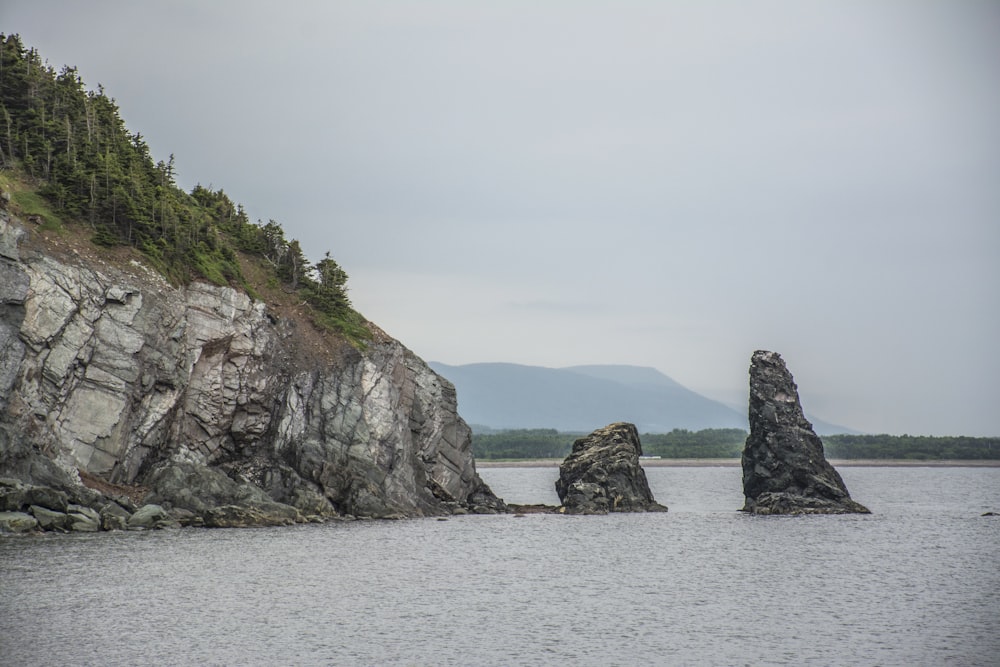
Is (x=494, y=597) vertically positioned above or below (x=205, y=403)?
below

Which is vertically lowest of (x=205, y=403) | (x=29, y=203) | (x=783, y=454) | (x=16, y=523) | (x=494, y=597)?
(x=494, y=597)

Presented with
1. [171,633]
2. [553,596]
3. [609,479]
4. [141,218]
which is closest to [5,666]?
[171,633]

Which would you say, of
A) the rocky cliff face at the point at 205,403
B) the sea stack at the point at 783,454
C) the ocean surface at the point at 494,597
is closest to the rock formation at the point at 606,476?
the rocky cliff face at the point at 205,403

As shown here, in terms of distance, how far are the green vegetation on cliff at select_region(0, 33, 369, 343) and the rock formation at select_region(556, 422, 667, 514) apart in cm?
2570

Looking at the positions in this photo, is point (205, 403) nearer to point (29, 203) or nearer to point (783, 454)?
point (29, 203)

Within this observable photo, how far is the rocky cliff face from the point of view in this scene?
217ft

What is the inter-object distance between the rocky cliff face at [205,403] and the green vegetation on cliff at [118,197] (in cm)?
371

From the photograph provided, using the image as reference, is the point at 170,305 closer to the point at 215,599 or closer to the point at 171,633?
the point at 215,599

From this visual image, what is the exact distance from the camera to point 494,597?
46.2m

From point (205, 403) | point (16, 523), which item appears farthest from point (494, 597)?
point (205, 403)

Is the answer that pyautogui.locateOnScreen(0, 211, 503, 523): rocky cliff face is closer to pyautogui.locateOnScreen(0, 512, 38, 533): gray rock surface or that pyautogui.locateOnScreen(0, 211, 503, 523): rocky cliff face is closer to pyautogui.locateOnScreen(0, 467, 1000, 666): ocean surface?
pyautogui.locateOnScreen(0, 512, 38, 533): gray rock surface

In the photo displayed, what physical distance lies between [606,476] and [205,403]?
39649 mm

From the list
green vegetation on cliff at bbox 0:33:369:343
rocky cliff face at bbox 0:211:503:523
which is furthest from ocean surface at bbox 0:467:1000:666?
green vegetation on cliff at bbox 0:33:369:343

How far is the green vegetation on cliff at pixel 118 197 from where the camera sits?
77.1 metres
